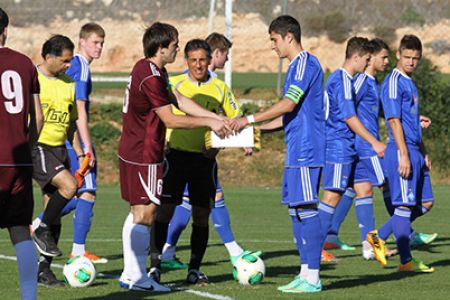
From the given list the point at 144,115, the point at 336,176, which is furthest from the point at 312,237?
the point at 336,176

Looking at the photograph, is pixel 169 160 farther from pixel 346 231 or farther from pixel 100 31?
pixel 346 231

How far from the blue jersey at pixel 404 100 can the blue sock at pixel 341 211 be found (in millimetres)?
2354

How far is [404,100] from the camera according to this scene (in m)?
10.3

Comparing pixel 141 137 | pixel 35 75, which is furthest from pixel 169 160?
pixel 35 75

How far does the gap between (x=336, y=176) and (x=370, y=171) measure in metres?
0.81

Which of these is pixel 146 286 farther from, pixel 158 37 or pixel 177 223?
pixel 177 223

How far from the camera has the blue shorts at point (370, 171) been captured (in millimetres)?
12266

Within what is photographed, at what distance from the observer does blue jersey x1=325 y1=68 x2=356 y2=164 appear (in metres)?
11.5

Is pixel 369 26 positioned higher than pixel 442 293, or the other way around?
pixel 369 26

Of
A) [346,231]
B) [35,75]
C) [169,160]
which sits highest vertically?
[35,75]

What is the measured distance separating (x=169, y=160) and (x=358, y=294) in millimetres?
2132

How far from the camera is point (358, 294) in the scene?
8.68 meters

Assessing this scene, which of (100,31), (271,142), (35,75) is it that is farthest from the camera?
(271,142)

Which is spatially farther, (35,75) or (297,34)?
(297,34)
